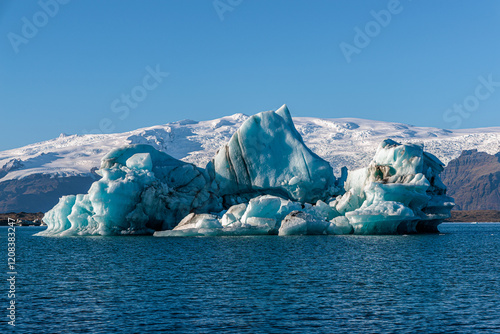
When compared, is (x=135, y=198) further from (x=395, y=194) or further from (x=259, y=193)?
(x=395, y=194)

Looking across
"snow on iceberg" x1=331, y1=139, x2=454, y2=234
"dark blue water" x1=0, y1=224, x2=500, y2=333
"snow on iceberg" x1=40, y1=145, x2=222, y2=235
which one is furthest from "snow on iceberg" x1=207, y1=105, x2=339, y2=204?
"dark blue water" x1=0, y1=224, x2=500, y2=333

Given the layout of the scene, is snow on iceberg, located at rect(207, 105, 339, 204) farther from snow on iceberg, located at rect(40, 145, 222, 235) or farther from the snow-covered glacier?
snow on iceberg, located at rect(40, 145, 222, 235)

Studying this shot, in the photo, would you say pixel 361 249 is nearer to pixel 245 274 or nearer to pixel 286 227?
pixel 286 227

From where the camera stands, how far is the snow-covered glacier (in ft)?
154

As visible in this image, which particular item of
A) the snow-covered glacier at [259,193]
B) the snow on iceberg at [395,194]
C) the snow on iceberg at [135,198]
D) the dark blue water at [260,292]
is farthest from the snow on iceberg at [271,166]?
the dark blue water at [260,292]

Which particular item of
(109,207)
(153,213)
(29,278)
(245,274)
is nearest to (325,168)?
(153,213)

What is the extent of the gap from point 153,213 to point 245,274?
25.9 m

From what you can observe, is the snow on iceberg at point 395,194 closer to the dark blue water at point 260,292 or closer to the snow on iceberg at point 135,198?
the dark blue water at point 260,292

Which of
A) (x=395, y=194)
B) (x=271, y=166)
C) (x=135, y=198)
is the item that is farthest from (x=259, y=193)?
(x=395, y=194)

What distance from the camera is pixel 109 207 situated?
4825cm

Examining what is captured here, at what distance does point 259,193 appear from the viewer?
56750 mm

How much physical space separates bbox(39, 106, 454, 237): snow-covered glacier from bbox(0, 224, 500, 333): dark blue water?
9.57 m

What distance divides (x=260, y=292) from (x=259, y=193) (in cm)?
Result: 3510

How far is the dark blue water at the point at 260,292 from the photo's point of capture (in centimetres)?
1652
